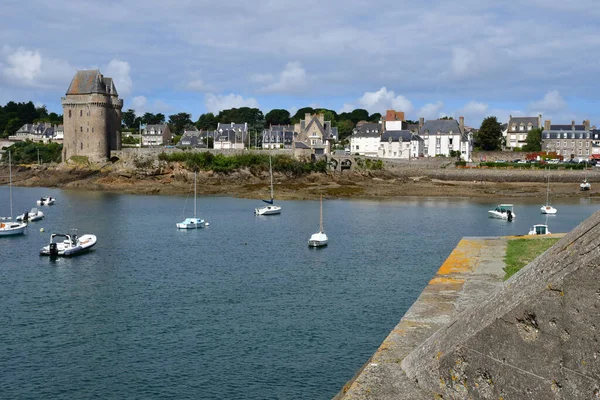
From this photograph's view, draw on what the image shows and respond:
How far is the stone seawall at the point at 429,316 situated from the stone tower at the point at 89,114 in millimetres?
78615

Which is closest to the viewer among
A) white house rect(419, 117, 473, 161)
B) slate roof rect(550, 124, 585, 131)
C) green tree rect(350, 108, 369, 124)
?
white house rect(419, 117, 473, 161)

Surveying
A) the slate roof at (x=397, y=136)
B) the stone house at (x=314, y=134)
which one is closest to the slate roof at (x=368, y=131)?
the slate roof at (x=397, y=136)

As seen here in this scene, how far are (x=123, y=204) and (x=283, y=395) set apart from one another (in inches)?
2157

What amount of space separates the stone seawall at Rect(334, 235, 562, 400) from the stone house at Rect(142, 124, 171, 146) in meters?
119

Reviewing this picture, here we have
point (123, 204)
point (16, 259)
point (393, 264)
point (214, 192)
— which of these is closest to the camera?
point (393, 264)

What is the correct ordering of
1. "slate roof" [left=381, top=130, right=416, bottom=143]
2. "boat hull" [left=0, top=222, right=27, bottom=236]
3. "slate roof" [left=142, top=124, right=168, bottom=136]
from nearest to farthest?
"boat hull" [left=0, top=222, right=27, bottom=236], "slate roof" [left=381, top=130, right=416, bottom=143], "slate roof" [left=142, top=124, right=168, bottom=136]

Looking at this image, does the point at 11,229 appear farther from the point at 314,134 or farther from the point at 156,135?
the point at 156,135

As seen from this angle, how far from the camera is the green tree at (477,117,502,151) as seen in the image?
363ft

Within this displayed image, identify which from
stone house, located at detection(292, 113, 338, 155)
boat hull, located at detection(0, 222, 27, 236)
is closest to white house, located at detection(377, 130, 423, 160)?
stone house, located at detection(292, 113, 338, 155)

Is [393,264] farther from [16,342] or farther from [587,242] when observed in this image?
[587,242]

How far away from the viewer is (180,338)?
19.8 metres

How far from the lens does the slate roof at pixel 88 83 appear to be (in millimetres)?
92312

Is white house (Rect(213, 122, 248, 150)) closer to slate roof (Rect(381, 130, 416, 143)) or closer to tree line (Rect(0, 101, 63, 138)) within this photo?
slate roof (Rect(381, 130, 416, 143))

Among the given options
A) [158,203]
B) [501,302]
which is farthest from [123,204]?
[501,302]
